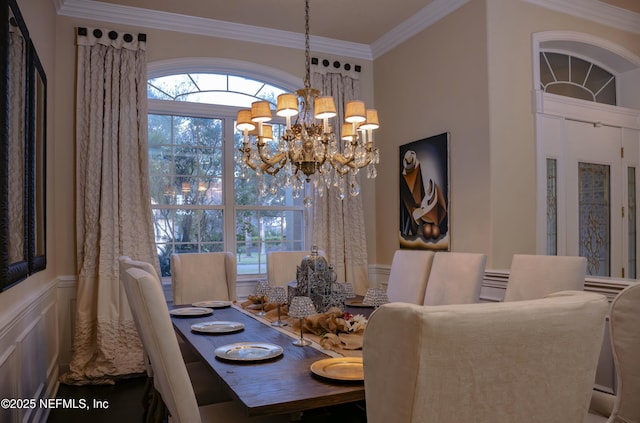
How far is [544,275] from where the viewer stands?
2568 mm

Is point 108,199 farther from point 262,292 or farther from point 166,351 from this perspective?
point 166,351

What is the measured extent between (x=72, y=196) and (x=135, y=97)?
3.12ft

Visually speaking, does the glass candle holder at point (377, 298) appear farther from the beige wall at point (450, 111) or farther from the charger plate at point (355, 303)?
the beige wall at point (450, 111)

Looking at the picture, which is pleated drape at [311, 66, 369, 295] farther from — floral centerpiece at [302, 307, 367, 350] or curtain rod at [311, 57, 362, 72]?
floral centerpiece at [302, 307, 367, 350]

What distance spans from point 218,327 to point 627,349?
1733mm

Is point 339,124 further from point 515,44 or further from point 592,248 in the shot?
point 592,248

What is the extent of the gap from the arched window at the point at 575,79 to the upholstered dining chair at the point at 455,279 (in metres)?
1.92

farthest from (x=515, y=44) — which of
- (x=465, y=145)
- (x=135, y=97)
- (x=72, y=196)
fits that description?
(x=72, y=196)

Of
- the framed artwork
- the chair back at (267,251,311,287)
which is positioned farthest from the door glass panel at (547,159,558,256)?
the chair back at (267,251,311,287)

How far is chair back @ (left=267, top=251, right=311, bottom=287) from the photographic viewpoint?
148 inches

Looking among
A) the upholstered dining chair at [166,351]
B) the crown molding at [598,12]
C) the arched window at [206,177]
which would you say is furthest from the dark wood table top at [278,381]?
the crown molding at [598,12]

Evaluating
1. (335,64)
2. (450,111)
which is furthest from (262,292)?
(335,64)

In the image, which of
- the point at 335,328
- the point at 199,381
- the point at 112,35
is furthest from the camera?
the point at 112,35

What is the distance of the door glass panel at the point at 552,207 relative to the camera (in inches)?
151
